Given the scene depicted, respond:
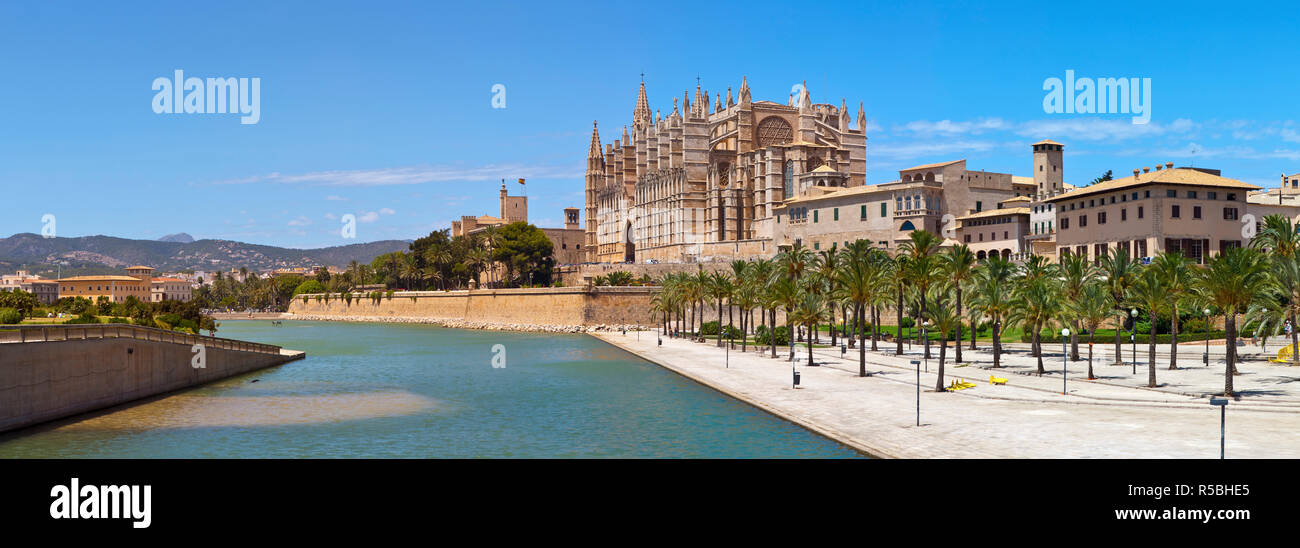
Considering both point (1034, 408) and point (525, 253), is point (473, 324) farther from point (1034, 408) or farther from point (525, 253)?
point (1034, 408)

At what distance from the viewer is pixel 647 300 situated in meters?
107

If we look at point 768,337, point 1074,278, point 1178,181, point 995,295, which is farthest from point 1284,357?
point 768,337

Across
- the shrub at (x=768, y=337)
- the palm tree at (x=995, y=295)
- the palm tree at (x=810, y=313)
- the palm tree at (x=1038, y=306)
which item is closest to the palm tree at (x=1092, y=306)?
the palm tree at (x=1038, y=306)

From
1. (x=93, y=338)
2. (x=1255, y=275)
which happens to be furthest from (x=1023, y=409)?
(x=93, y=338)

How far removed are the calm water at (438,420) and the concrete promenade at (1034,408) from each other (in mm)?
2093

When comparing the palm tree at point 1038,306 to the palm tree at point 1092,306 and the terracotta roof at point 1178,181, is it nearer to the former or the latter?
the palm tree at point 1092,306

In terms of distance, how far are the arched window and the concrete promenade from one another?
7291 cm

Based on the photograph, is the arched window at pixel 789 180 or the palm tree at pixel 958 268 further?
the arched window at pixel 789 180

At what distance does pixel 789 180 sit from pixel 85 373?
9946cm

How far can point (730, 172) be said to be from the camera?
137m

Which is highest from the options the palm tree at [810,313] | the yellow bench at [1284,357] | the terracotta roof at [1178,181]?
the terracotta roof at [1178,181]

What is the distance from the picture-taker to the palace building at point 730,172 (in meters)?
124

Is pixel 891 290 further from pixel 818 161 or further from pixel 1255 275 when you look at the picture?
pixel 818 161
